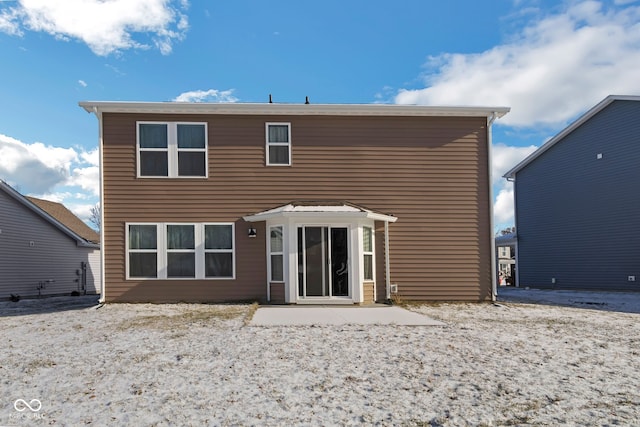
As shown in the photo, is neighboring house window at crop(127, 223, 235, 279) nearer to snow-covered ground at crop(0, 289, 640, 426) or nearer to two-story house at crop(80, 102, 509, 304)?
two-story house at crop(80, 102, 509, 304)

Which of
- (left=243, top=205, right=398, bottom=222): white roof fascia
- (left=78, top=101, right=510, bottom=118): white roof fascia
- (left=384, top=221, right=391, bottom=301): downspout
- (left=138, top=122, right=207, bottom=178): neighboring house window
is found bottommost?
(left=384, top=221, right=391, bottom=301): downspout

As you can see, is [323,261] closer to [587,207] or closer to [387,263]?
[387,263]

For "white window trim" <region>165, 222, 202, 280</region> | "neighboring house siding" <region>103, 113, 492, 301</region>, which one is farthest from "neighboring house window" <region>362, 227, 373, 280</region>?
"white window trim" <region>165, 222, 202, 280</region>

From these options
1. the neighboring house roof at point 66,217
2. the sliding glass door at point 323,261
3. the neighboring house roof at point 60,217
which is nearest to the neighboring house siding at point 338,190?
the sliding glass door at point 323,261

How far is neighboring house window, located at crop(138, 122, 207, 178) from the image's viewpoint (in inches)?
476

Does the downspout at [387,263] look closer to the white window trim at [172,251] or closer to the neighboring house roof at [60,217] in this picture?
the white window trim at [172,251]

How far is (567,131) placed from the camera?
19312 millimetres

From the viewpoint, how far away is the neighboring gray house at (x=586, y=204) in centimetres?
1722

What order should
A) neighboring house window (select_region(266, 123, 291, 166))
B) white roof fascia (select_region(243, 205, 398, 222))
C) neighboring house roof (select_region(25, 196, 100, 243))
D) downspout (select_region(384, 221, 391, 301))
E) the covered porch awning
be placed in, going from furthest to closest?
neighboring house roof (select_region(25, 196, 100, 243)) → neighboring house window (select_region(266, 123, 291, 166)) → downspout (select_region(384, 221, 391, 301)) → the covered porch awning → white roof fascia (select_region(243, 205, 398, 222))

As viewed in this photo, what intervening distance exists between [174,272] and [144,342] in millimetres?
5118

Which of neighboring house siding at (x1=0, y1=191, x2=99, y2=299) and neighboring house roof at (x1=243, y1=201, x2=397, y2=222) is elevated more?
neighboring house roof at (x1=243, y1=201, x2=397, y2=222)

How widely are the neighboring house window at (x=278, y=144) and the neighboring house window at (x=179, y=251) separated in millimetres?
2031

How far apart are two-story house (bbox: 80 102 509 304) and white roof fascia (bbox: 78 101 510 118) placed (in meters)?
0.03

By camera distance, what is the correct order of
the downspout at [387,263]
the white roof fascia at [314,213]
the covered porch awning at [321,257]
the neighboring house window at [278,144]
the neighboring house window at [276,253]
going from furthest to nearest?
1. the neighboring house window at [278,144]
2. the downspout at [387,263]
3. the neighboring house window at [276,253]
4. the covered porch awning at [321,257]
5. the white roof fascia at [314,213]
